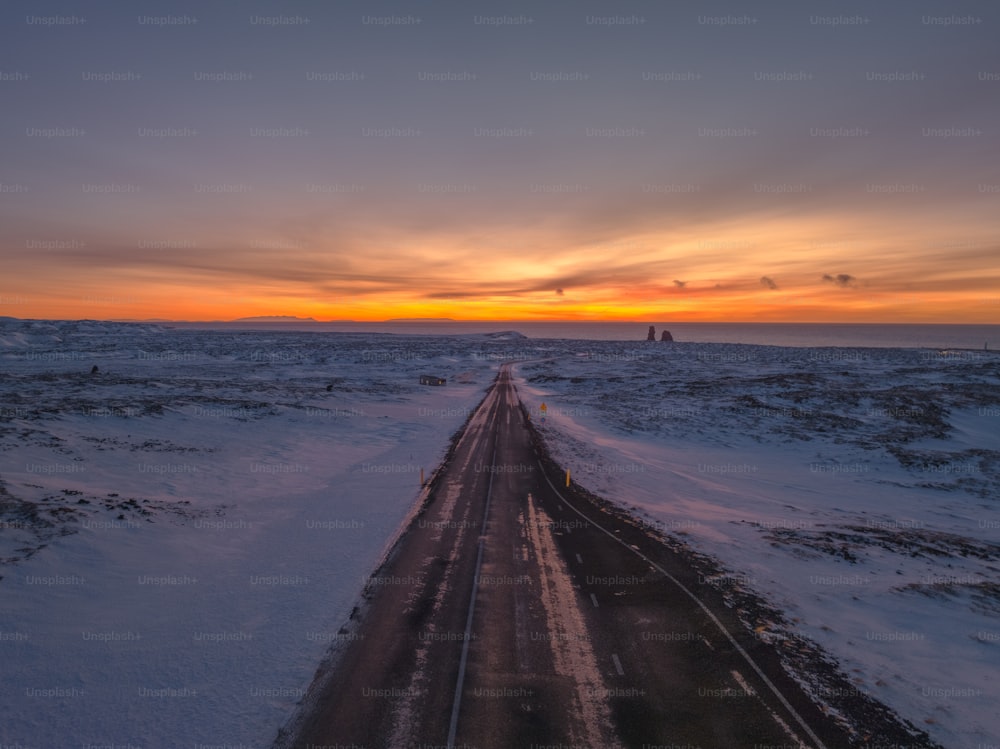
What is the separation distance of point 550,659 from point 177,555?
12.7m

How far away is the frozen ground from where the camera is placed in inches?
388

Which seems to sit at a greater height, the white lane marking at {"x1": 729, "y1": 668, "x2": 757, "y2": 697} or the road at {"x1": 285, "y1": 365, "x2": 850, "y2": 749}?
the white lane marking at {"x1": 729, "y1": 668, "x2": 757, "y2": 697}

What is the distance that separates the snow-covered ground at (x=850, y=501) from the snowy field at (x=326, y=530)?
0.11 meters

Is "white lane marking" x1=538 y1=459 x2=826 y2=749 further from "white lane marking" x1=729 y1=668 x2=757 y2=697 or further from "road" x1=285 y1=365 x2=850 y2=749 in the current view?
"white lane marking" x1=729 y1=668 x2=757 y2=697

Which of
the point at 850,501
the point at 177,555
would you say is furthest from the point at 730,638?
the point at 850,501

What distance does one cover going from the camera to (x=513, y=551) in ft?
57.2

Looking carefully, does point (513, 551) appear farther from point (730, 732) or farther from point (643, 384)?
point (643, 384)

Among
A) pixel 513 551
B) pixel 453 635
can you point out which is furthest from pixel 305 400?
pixel 453 635

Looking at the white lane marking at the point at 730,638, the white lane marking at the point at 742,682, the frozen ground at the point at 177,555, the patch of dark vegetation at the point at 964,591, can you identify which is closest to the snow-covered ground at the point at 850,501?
the patch of dark vegetation at the point at 964,591

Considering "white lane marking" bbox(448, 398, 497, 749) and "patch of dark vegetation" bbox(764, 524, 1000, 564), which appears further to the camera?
"patch of dark vegetation" bbox(764, 524, 1000, 564)

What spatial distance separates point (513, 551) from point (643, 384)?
53.0 meters

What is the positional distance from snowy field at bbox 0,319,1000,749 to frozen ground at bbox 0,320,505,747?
0.24ft

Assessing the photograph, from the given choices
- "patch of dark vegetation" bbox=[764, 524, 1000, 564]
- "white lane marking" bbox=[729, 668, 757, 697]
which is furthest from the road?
"patch of dark vegetation" bbox=[764, 524, 1000, 564]

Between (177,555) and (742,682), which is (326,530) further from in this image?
(742,682)
